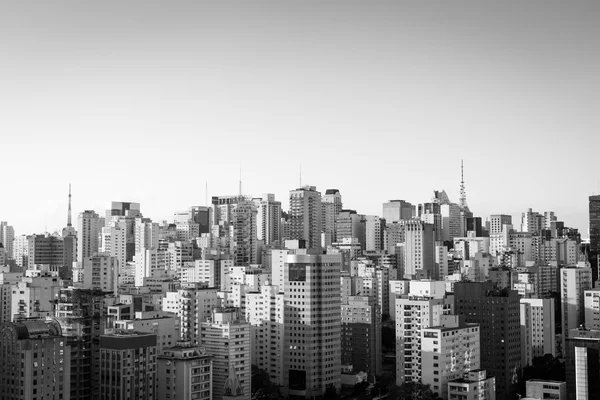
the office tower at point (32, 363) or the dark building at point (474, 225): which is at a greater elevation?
the dark building at point (474, 225)

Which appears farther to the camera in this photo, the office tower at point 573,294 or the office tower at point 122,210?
the office tower at point 122,210

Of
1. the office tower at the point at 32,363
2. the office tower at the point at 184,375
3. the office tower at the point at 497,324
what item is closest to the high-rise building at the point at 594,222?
the office tower at the point at 497,324

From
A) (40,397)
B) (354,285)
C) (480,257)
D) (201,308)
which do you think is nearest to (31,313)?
(201,308)

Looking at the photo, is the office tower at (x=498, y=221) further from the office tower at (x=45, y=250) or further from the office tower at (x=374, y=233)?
the office tower at (x=45, y=250)

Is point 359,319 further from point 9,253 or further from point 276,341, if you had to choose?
point 9,253

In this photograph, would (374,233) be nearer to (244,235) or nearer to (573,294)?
(244,235)

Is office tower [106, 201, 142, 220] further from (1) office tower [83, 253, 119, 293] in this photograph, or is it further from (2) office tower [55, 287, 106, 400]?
(2) office tower [55, 287, 106, 400]

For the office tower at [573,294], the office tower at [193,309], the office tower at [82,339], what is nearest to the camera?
the office tower at [82,339]

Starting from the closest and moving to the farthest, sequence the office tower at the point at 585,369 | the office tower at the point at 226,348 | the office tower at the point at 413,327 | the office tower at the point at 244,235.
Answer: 1. the office tower at the point at 585,369
2. the office tower at the point at 226,348
3. the office tower at the point at 413,327
4. the office tower at the point at 244,235


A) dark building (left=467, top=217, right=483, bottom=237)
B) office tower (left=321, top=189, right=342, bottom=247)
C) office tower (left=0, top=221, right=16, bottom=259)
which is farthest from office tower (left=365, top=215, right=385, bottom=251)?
office tower (left=0, top=221, right=16, bottom=259)
